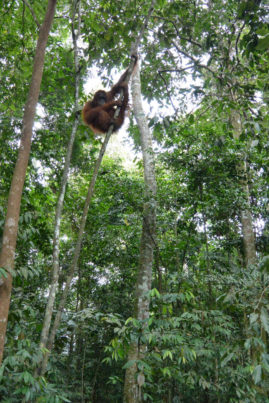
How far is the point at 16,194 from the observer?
1.80 metres

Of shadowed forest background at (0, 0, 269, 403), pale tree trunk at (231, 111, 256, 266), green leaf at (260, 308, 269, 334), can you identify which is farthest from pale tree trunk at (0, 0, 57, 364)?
pale tree trunk at (231, 111, 256, 266)

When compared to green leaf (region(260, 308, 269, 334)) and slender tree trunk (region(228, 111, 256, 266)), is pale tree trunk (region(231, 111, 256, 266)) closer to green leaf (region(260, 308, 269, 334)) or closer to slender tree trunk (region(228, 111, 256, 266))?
slender tree trunk (region(228, 111, 256, 266))

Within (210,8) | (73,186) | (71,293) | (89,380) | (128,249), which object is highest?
(210,8)

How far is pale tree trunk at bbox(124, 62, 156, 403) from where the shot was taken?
3.30 meters

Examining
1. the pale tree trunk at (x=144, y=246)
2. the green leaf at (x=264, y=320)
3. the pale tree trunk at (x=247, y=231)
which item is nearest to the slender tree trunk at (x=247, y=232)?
the pale tree trunk at (x=247, y=231)

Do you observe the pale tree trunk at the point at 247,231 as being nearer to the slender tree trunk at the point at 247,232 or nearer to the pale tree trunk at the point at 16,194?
the slender tree trunk at the point at 247,232

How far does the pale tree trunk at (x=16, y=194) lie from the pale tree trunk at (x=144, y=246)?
1278 millimetres

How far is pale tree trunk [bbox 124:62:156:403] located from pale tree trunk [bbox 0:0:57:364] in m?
1.28

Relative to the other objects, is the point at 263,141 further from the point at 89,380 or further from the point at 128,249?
the point at 89,380

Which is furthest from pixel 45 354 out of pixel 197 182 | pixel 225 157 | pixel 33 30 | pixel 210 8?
pixel 210 8

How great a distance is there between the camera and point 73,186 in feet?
20.7

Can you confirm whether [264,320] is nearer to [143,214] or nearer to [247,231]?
[143,214]

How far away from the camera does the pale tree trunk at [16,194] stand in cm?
165

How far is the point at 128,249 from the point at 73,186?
1722 millimetres
